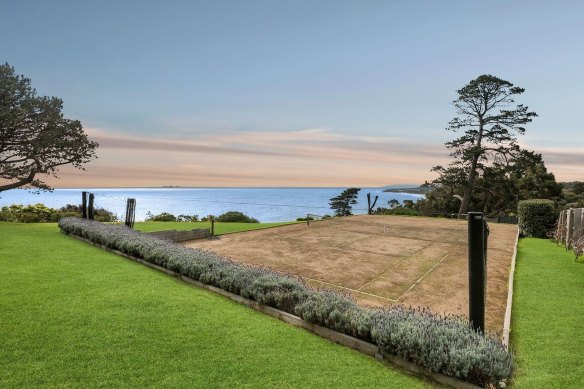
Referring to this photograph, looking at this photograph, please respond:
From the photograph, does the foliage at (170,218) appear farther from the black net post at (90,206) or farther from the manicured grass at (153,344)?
the manicured grass at (153,344)

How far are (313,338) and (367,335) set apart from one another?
781 millimetres

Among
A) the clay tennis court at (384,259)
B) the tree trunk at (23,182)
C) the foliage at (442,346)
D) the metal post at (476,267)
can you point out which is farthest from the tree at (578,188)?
the tree trunk at (23,182)

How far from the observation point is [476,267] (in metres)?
4.36

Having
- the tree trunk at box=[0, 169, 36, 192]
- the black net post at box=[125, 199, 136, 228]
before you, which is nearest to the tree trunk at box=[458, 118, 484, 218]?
the black net post at box=[125, 199, 136, 228]

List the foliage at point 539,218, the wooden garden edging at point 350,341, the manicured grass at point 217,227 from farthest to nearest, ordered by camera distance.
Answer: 1. the manicured grass at point 217,227
2. the foliage at point 539,218
3. the wooden garden edging at point 350,341

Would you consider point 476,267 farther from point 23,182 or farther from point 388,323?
point 23,182

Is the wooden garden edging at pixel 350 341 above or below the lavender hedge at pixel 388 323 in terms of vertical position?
below

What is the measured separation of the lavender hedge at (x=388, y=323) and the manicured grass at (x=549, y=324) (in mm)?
430

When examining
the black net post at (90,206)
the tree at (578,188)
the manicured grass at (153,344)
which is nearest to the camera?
the manicured grass at (153,344)

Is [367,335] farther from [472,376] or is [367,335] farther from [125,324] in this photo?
[125,324]

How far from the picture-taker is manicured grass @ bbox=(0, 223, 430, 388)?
3650 millimetres

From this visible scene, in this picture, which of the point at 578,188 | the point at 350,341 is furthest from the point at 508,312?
the point at 578,188

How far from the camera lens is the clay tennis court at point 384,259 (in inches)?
273

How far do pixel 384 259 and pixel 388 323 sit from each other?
575cm
